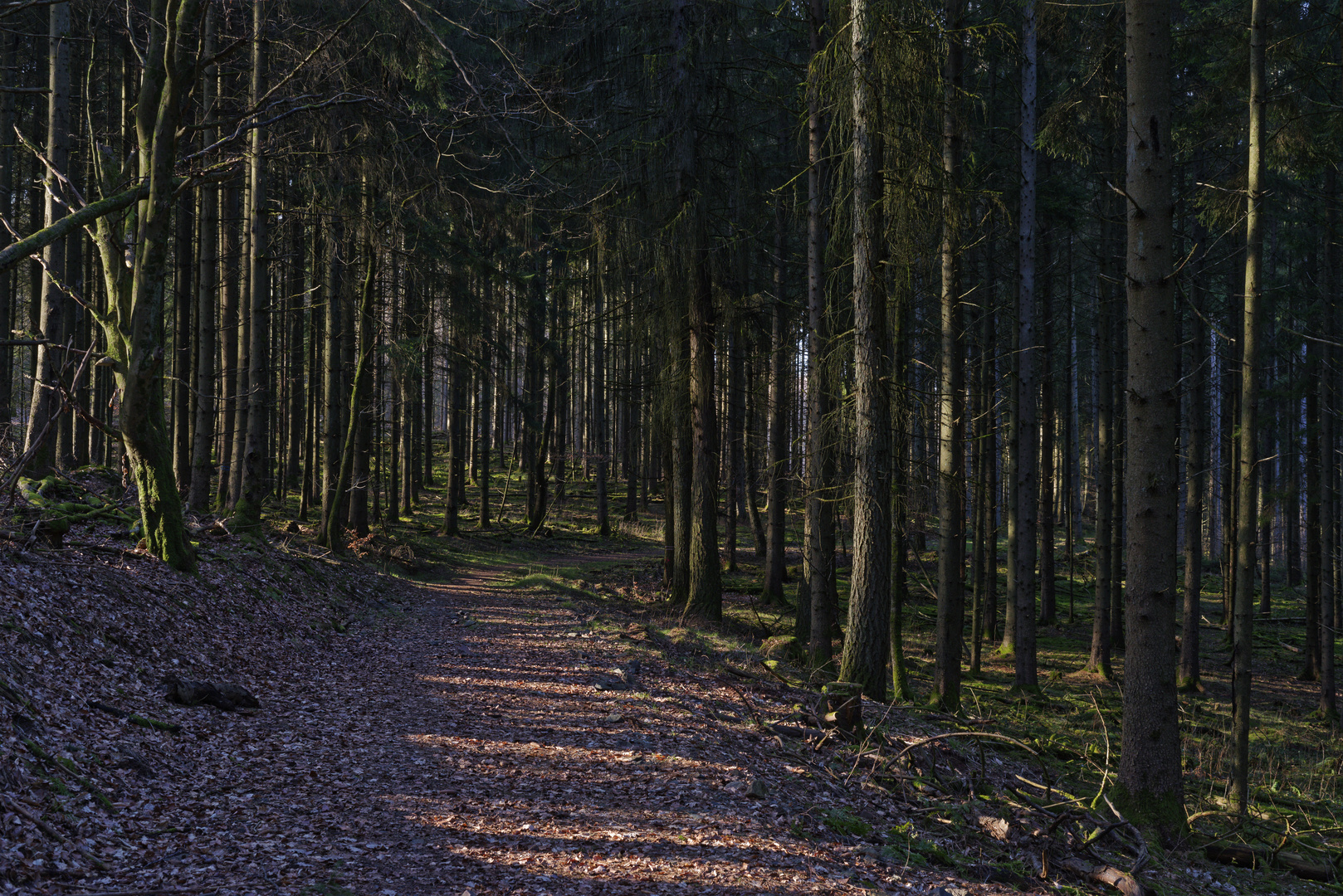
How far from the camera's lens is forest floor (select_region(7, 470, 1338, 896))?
431 centimetres

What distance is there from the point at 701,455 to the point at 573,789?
28.6 feet

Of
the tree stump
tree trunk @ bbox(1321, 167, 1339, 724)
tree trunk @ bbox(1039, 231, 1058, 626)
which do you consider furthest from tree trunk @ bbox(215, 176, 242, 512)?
tree trunk @ bbox(1321, 167, 1339, 724)

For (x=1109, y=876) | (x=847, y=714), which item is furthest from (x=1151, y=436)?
(x=847, y=714)

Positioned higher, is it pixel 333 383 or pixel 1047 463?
pixel 333 383

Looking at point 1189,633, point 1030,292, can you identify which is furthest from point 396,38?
point 1189,633

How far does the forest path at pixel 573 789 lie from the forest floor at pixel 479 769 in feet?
0.09

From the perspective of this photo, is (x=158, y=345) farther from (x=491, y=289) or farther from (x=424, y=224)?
(x=491, y=289)

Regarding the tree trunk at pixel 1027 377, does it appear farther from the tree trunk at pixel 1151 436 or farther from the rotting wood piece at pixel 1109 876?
the rotting wood piece at pixel 1109 876

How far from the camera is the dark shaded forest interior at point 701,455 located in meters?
5.66

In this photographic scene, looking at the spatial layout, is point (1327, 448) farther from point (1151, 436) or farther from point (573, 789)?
point (573, 789)

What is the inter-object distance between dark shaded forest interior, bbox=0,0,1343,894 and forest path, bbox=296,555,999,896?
2.1 inches

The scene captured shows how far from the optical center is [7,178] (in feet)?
46.5

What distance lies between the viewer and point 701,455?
1400cm

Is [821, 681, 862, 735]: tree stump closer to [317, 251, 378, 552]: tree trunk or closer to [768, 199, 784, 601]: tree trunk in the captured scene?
[768, 199, 784, 601]: tree trunk
